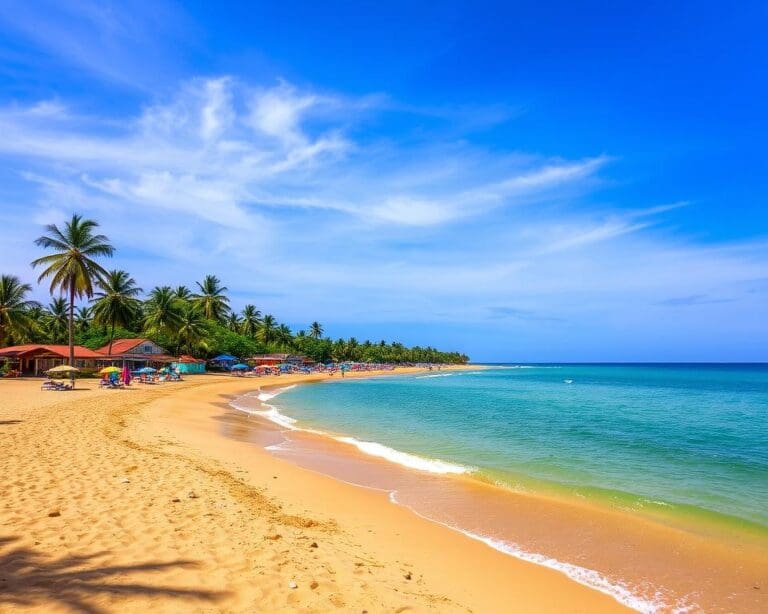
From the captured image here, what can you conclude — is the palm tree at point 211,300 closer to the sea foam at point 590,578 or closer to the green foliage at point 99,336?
the green foliage at point 99,336

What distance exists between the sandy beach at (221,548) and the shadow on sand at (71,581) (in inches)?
0.6

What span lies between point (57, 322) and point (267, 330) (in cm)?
3472

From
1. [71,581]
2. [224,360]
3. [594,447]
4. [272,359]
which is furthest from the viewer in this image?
[272,359]

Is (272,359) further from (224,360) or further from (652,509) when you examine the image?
(652,509)

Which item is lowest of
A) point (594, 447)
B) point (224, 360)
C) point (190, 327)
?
point (594, 447)

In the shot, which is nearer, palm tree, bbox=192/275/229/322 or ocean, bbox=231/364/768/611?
ocean, bbox=231/364/768/611

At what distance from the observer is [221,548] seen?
549 centimetres

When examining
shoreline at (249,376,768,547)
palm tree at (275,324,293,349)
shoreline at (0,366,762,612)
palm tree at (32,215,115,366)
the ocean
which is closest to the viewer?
shoreline at (0,366,762,612)

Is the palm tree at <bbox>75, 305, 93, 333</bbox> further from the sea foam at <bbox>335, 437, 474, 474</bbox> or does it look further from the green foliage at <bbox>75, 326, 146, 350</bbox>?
the sea foam at <bbox>335, 437, 474, 474</bbox>

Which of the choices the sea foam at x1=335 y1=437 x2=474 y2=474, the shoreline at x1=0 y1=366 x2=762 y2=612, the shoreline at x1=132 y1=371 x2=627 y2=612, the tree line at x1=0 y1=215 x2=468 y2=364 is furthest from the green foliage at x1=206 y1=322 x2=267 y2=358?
the shoreline at x1=0 y1=366 x2=762 y2=612

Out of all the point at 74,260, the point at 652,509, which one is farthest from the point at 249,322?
the point at 652,509

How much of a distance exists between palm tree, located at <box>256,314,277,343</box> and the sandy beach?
79.5 m

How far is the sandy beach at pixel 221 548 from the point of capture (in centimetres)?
436

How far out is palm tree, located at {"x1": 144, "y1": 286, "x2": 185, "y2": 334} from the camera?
55688mm
